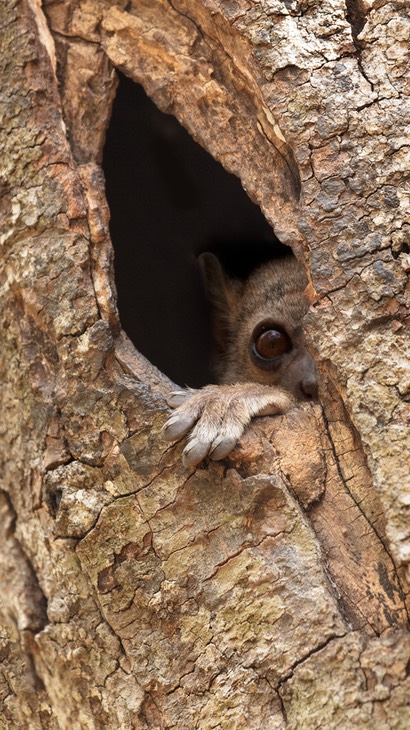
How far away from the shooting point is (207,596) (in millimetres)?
2467

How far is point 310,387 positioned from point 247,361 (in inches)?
50.5

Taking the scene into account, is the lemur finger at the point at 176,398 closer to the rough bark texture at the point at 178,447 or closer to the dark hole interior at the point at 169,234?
the rough bark texture at the point at 178,447

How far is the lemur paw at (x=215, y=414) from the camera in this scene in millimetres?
2572

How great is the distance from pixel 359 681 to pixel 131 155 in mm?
3638

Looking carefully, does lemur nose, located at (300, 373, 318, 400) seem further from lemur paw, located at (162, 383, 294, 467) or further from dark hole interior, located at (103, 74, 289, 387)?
dark hole interior, located at (103, 74, 289, 387)

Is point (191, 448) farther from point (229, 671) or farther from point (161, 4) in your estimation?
point (161, 4)

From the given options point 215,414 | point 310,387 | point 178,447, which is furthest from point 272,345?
point 178,447

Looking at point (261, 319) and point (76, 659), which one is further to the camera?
point (261, 319)

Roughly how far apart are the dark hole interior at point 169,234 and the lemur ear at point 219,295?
103 millimetres

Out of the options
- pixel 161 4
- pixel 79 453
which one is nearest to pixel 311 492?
pixel 79 453

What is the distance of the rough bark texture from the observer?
2.33 m

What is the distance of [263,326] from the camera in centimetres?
465

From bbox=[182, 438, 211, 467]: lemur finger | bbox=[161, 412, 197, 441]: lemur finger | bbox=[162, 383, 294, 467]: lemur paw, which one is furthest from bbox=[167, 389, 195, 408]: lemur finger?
bbox=[182, 438, 211, 467]: lemur finger

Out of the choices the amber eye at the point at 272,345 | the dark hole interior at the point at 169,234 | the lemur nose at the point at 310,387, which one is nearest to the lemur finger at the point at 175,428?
the lemur nose at the point at 310,387
